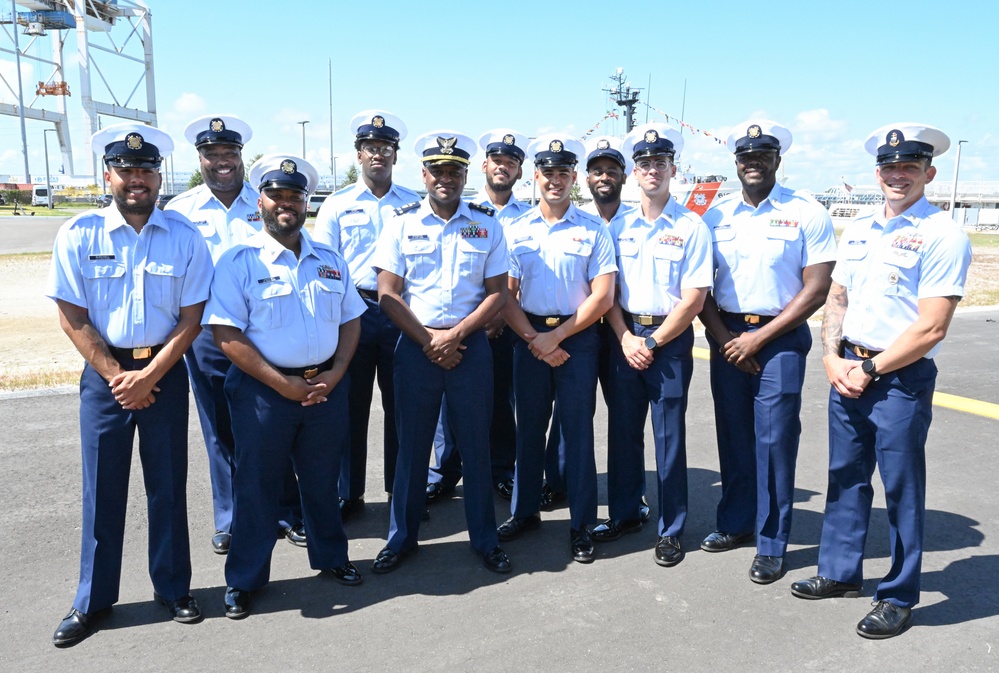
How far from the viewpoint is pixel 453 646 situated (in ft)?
10.3

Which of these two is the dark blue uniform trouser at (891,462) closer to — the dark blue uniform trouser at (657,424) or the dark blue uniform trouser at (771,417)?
the dark blue uniform trouser at (771,417)

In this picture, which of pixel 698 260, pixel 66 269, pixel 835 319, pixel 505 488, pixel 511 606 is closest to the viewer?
pixel 66 269

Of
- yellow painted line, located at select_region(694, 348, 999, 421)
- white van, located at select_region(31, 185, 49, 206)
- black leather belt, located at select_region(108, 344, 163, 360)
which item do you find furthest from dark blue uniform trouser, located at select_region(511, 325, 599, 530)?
white van, located at select_region(31, 185, 49, 206)

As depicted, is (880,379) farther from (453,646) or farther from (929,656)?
(453,646)

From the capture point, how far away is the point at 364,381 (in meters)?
4.65

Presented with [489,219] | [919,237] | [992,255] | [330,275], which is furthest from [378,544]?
[992,255]

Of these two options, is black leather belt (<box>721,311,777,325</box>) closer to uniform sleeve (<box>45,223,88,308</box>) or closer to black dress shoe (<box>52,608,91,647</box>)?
uniform sleeve (<box>45,223,88,308</box>)

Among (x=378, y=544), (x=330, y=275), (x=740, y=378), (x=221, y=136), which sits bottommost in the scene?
(x=378, y=544)

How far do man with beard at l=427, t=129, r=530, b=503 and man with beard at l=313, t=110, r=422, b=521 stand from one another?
1.24 feet

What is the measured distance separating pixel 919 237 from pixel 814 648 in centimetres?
180

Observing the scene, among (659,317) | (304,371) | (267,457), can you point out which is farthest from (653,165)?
(267,457)

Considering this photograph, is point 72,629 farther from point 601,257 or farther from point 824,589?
point 824,589

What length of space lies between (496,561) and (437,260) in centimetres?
157

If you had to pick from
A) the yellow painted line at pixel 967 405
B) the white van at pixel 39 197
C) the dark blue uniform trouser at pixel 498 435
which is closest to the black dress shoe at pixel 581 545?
the dark blue uniform trouser at pixel 498 435
